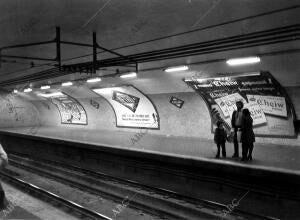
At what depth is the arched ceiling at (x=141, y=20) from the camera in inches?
196

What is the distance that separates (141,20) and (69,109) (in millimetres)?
17337

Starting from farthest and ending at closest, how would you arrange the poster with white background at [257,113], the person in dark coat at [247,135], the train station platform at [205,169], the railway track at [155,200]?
the poster with white background at [257,113] → the person in dark coat at [247,135] → the railway track at [155,200] → the train station platform at [205,169]

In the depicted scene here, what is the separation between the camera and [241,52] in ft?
24.9

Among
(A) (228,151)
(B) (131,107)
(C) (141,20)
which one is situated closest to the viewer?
(C) (141,20)

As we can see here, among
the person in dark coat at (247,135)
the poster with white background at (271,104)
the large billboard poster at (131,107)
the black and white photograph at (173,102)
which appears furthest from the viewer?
the large billboard poster at (131,107)

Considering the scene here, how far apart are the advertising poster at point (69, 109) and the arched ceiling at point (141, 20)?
42.1ft

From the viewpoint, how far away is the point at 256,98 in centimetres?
1087

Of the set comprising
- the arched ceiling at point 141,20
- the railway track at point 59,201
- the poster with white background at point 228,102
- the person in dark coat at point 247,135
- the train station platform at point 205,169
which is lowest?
the railway track at point 59,201

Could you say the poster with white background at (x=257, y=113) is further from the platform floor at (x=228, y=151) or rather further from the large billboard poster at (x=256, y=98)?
the platform floor at (x=228, y=151)

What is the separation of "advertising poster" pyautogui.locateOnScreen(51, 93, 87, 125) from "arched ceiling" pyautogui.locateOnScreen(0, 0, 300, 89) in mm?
12841

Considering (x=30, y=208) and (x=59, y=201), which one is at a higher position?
(x=59, y=201)

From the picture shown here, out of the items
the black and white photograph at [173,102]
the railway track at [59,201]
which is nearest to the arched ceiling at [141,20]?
the black and white photograph at [173,102]

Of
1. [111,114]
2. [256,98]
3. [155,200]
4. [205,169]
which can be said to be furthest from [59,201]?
[111,114]

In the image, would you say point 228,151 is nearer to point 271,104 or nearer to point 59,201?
point 271,104
